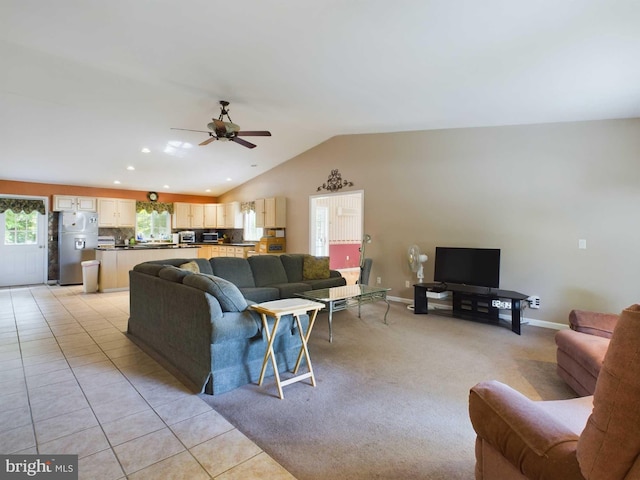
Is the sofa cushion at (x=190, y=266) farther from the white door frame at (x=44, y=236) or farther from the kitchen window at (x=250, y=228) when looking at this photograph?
the white door frame at (x=44, y=236)

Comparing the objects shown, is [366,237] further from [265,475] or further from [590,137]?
[265,475]

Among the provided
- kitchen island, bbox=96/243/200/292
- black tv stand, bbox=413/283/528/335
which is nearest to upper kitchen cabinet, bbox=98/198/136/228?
kitchen island, bbox=96/243/200/292

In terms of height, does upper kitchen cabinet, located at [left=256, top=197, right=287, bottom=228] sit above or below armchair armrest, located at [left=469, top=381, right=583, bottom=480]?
above

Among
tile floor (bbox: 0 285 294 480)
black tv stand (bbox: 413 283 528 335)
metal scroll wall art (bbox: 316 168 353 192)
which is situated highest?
metal scroll wall art (bbox: 316 168 353 192)

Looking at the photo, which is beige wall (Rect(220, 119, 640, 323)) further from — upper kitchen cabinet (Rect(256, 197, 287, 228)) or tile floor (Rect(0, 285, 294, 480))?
tile floor (Rect(0, 285, 294, 480))

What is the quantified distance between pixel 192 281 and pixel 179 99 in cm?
307

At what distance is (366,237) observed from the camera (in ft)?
20.0

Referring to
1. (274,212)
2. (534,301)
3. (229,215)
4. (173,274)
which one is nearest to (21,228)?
(229,215)

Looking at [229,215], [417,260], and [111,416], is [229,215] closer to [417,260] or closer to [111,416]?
[417,260]

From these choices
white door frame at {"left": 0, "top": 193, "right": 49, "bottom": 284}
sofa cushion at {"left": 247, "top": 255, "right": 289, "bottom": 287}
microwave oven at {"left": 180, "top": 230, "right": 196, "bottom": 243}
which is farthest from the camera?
microwave oven at {"left": 180, "top": 230, "right": 196, "bottom": 243}

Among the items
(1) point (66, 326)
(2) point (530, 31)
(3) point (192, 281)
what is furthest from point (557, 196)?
(1) point (66, 326)

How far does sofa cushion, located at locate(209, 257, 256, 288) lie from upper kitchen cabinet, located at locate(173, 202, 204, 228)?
17.3 ft

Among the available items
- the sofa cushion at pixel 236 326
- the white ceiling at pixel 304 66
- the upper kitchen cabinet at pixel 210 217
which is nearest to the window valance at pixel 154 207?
the upper kitchen cabinet at pixel 210 217

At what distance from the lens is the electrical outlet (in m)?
4.54
